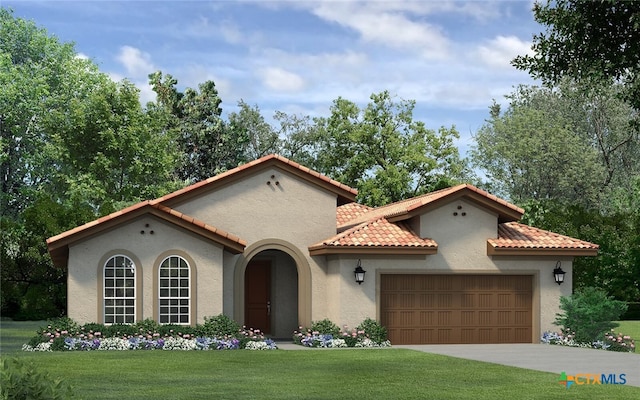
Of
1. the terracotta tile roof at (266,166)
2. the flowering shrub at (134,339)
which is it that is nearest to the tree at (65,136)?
the terracotta tile roof at (266,166)

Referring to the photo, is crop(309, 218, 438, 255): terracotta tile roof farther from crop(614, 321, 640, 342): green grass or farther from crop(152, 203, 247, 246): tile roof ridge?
crop(614, 321, 640, 342): green grass

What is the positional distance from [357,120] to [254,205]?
32.0 meters

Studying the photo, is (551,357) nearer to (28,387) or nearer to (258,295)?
(258,295)

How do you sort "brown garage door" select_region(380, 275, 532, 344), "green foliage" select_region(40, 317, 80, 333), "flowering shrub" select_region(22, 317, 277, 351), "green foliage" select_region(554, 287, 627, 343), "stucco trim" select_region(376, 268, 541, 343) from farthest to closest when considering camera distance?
"brown garage door" select_region(380, 275, 532, 344) < "stucco trim" select_region(376, 268, 541, 343) < "green foliage" select_region(554, 287, 627, 343) < "green foliage" select_region(40, 317, 80, 333) < "flowering shrub" select_region(22, 317, 277, 351)

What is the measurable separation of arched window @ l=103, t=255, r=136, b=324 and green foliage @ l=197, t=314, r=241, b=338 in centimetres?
192

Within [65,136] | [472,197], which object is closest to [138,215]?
[472,197]

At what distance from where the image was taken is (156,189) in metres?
57.3

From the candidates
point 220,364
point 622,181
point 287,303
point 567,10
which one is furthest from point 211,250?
point 622,181

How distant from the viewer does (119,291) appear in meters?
27.1

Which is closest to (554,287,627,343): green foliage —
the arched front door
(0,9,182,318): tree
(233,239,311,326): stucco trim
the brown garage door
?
the brown garage door

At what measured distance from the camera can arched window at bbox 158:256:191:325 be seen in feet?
90.0

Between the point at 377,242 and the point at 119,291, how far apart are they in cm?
728

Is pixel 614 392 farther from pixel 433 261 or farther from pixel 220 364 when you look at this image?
pixel 433 261

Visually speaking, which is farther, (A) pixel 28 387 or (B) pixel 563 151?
(B) pixel 563 151
